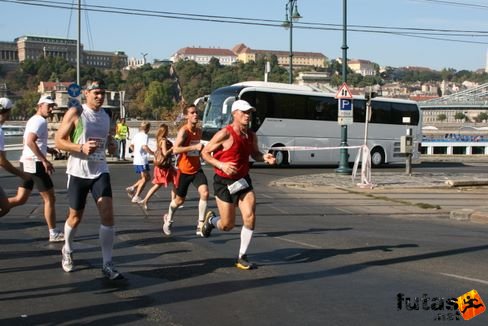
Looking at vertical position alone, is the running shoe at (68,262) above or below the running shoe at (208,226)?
below

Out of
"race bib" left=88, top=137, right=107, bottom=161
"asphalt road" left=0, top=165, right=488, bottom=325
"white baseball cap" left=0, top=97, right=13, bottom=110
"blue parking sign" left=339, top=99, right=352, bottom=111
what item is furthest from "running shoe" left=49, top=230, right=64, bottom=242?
"blue parking sign" left=339, top=99, right=352, bottom=111

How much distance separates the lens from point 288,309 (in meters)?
5.57

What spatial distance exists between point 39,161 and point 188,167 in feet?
7.15

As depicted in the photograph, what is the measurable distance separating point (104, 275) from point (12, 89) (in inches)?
8046

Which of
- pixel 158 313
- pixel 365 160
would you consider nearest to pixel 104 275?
pixel 158 313

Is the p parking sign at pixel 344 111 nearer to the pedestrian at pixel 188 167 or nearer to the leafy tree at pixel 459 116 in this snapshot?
the pedestrian at pixel 188 167

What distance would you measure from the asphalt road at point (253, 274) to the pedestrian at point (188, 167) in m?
0.34

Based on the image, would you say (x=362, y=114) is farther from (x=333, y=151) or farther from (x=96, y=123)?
(x=96, y=123)

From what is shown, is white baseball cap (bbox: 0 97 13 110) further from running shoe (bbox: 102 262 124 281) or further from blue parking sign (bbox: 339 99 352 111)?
blue parking sign (bbox: 339 99 352 111)

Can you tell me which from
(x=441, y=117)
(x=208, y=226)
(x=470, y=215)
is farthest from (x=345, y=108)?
(x=441, y=117)

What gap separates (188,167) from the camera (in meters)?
9.75

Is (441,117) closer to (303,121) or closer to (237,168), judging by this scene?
(303,121)

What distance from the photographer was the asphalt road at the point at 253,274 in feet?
17.8

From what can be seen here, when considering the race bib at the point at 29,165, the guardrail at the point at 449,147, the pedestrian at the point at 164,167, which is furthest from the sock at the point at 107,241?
the guardrail at the point at 449,147
